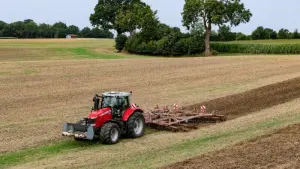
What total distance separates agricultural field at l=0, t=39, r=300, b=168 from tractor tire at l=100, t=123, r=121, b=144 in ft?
0.99

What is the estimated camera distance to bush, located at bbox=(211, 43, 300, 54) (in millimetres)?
71562

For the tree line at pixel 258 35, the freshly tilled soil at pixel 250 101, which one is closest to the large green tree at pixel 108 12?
the tree line at pixel 258 35

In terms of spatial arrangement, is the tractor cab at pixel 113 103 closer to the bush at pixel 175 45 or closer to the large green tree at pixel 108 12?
the bush at pixel 175 45

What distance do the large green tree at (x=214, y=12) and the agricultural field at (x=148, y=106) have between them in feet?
80.6

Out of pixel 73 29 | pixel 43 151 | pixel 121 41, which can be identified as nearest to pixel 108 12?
pixel 121 41

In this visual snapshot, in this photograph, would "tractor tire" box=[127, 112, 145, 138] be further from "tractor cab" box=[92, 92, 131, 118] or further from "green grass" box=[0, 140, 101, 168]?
"green grass" box=[0, 140, 101, 168]

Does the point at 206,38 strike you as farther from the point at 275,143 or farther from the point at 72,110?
the point at 275,143

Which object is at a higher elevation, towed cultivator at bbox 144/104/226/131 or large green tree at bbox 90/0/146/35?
large green tree at bbox 90/0/146/35

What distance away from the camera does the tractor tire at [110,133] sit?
54.9ft

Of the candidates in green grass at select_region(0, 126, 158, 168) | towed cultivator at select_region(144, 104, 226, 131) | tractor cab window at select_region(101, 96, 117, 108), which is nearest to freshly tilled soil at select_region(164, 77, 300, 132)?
towed cultivator at select_region(144, 104, 226, 131)

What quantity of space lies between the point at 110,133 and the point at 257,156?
5.34 meters

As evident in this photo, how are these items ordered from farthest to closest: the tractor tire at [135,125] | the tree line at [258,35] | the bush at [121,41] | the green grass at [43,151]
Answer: the tree line at [258,35]
the bush at [121,41]
the tractor tire at [135,125]
the green grass at [43,151]

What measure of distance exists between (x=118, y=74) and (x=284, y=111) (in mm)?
20030

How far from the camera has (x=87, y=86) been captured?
33.6m
